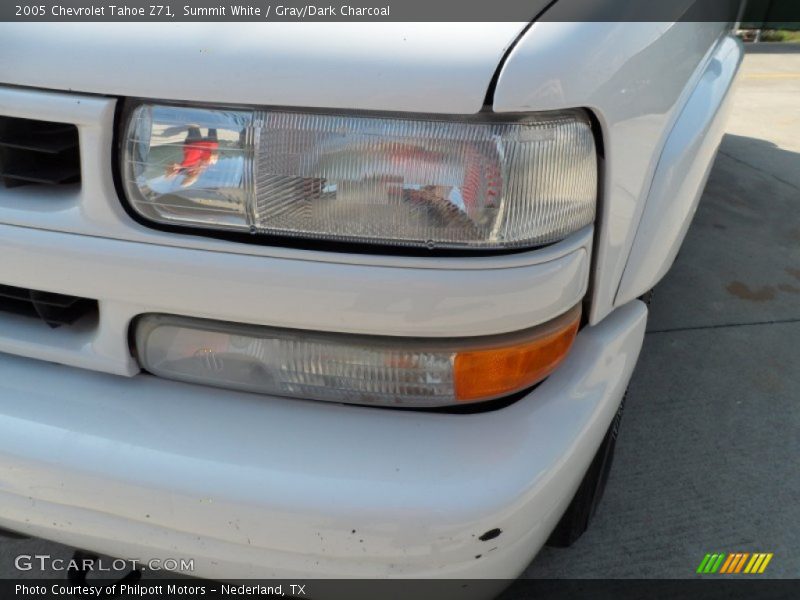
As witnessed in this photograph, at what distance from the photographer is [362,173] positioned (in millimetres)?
1075

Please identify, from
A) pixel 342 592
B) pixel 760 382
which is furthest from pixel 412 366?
pixel 760 382

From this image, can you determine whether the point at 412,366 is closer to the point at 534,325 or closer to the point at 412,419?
the point at 412,419

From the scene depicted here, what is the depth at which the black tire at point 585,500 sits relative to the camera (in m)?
1.70

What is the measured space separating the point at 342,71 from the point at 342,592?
0.87 metres

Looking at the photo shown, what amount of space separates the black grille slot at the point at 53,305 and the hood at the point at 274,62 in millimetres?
384

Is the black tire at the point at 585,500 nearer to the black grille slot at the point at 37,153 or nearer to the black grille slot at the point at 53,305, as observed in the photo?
the black grille slot at the point at 53,305

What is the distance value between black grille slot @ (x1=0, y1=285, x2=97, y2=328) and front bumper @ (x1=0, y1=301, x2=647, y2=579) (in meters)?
0.11

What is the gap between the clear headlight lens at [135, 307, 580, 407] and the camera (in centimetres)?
116

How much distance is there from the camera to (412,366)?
3.81 feet

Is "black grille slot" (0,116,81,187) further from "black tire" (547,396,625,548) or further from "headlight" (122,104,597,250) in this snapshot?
"black tire" (547,396,625,548)

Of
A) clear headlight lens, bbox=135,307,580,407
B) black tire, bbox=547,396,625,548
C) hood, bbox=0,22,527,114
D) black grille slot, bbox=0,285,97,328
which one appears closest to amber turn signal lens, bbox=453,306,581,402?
clear headlight lens, bbox=135,307,580,407

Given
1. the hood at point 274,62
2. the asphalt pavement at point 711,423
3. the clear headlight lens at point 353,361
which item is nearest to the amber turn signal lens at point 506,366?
the clear headlight lens at point 353,361

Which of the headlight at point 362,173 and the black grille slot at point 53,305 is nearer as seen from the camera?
the headlight at point 362,173

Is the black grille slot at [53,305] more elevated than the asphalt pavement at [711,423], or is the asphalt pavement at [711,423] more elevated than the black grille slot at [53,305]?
the black grille slot at [53,305]
